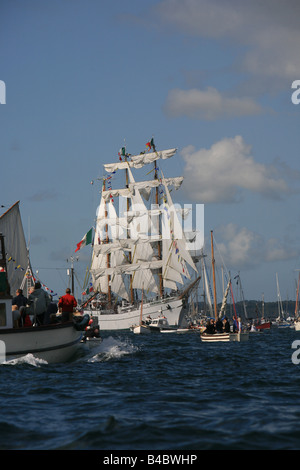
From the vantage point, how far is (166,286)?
113 meters

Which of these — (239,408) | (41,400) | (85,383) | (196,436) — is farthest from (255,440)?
(85,383)

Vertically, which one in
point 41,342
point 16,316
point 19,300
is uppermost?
point 19,300

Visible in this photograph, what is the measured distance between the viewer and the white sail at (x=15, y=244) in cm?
5597

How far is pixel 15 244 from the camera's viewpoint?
193 feet

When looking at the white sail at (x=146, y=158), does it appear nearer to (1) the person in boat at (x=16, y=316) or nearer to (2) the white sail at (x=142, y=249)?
(2) the white sail at (x=142, y=249)

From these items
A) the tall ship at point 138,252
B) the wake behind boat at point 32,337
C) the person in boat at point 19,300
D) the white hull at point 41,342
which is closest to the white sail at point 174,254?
the tall ship at point 138,252

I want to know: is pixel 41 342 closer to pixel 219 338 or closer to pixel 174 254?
pixel 219 338

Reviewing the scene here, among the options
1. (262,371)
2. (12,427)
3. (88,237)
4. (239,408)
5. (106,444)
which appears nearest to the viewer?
(106,444)

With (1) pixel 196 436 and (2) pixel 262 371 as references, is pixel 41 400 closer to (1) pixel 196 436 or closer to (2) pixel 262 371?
(1) pixel 196 436

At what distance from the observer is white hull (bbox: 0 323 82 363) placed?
2264 cm

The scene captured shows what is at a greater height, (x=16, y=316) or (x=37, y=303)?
(x=37, y=303)

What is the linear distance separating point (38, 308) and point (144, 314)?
304ft

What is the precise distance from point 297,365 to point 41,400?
518 inches

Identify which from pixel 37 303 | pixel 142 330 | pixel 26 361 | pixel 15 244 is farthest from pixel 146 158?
pixel 26 361
